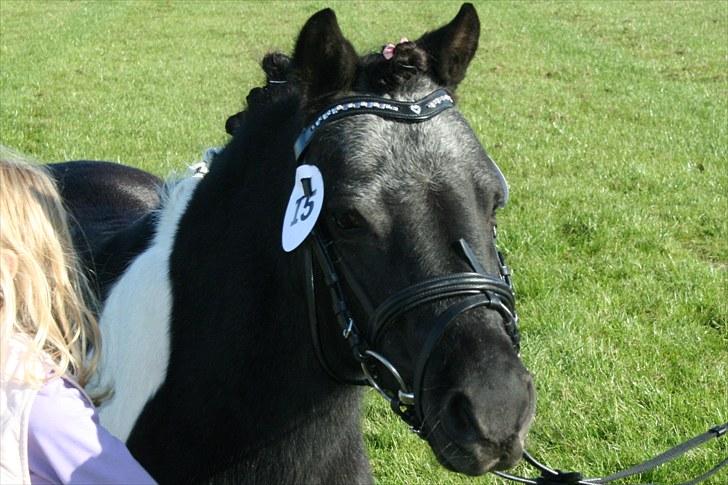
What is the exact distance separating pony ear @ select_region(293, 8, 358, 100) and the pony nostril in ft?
3.39

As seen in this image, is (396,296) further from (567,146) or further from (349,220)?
(567,146)

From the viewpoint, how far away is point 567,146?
→ 33.0 ft

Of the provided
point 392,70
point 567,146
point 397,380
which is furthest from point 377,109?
point 567,146

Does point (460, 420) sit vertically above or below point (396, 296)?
below

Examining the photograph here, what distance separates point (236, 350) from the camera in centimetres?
283

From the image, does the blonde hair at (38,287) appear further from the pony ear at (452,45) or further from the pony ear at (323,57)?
the pony ear at (452,45)

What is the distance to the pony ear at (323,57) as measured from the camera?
2660 millimetres

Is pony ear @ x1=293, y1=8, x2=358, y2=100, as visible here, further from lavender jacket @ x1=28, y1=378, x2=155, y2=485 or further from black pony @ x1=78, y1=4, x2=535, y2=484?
lavender jacket @ x1=28, y1=378, x2=155, y2=485

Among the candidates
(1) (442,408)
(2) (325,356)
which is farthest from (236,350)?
(1) (442,408)

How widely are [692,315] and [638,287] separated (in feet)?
1.53

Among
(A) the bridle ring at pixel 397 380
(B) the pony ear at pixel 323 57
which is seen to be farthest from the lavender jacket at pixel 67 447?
(B) the pony ear at pixel 323 57

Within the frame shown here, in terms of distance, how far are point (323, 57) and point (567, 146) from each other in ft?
25.3

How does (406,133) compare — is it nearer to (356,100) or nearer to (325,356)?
(356,100)

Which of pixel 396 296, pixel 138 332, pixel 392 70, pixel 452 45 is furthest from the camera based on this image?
pixel 138 332
